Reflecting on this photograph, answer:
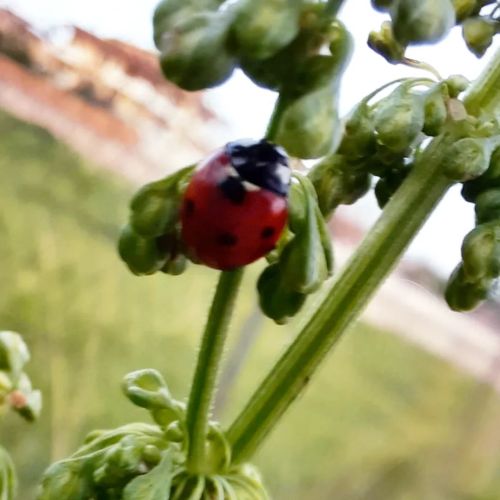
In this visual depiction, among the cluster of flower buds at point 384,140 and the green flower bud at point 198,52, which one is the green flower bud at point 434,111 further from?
the green flower bud at point 198,52

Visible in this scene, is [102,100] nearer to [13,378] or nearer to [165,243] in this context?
[13,378]

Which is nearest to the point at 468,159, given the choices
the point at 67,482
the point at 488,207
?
the point at 488,207

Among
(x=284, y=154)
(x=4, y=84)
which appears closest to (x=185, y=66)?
(x=284, y=154)

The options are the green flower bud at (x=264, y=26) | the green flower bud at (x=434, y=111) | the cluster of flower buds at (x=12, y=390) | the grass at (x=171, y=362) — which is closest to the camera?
the green flower bud at (x=264, y=26)

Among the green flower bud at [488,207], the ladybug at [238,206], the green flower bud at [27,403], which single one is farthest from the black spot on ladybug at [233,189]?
the green flower bud at [27,403]

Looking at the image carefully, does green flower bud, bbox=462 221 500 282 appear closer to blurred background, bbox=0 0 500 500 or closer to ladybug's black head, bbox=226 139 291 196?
ladybug's black head, bbox=226 139 291 196

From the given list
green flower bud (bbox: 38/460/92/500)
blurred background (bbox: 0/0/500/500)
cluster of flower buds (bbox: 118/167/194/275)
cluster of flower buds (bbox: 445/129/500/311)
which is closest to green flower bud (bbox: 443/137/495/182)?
cluster of flower buds (bbox: 445/129/500/311)

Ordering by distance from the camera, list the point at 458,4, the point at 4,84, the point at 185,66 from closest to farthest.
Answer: the point at 185,66
the point at 458,4
the point at 4,84

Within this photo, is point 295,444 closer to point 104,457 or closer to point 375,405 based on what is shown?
point 375,405
